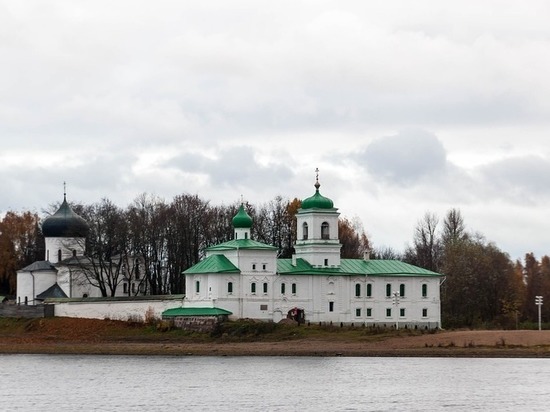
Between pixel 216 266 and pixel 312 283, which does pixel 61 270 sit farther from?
pixel 312 283

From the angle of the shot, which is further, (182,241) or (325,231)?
(182,241)

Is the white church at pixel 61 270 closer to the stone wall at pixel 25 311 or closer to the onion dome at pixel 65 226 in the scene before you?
the onion dome at pixel 65 226

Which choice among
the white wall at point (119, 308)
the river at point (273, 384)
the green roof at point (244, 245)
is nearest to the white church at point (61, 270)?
the white wall at point (119, 308)

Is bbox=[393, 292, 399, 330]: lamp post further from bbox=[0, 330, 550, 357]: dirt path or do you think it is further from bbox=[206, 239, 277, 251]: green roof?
bbox=[0, 330, 550, 357]: dirt path

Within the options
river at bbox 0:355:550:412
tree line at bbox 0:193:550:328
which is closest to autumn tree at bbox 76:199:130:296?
tree line at bbox 0:193:550:328

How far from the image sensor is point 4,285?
378 ft

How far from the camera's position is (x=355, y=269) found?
93.4m

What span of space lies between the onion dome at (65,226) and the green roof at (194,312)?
16.9 metres

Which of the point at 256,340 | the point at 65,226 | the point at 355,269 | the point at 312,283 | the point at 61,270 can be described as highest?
the point at 65,226

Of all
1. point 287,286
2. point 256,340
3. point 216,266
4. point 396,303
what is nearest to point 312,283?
point 287,286

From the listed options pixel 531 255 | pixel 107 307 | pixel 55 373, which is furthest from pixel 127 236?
pixel 531 255

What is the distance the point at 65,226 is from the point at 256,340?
24.8 m

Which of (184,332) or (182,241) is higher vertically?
(182,241)

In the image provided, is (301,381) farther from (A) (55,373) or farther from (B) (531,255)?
(B) (531,255)
